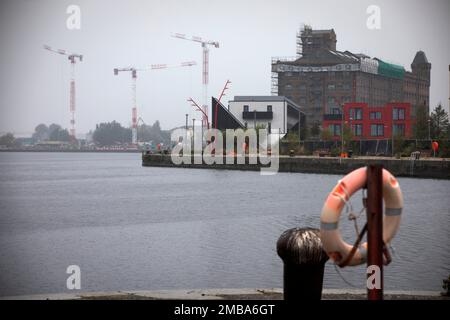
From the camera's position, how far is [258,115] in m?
156

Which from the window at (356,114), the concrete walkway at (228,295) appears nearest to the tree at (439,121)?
the window at (356,114)

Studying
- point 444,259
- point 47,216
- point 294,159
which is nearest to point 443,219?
point 444,259

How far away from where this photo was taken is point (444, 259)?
3077cm

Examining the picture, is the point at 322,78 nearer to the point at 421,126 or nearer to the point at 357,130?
the point at 357,130

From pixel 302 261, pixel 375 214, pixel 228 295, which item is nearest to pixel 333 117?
pixel 228 295

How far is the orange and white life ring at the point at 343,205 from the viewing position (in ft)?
38.2

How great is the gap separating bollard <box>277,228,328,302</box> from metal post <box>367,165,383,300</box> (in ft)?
7.90

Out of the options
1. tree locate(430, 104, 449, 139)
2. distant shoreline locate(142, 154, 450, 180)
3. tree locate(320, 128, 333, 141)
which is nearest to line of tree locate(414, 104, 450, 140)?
tree locate(430, 104, 449, 139)

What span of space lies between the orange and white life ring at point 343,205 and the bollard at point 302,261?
4.56 feet

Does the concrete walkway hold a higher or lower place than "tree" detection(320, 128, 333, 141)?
lower

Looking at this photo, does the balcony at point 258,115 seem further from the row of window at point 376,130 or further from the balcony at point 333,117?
the row of window at point 376,130

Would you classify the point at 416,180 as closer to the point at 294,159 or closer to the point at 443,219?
the point at 294,159

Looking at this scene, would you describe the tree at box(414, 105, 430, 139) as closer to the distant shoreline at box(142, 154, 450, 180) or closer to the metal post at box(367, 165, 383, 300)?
the distant shoreline at box(142, 154, 450, 180)

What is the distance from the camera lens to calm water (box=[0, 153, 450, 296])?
87.9ft
